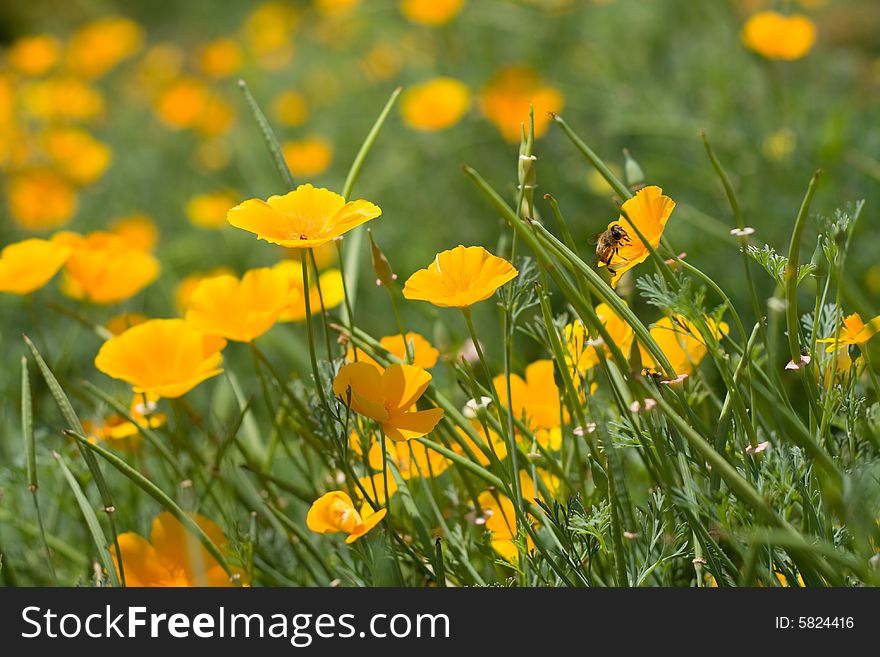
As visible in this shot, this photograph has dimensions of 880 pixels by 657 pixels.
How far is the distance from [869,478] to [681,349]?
0.20 meters

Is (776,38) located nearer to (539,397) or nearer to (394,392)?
(539,397)

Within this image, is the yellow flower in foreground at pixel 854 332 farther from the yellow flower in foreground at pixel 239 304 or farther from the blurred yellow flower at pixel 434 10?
the blurred yellow flower at pixel 434 10

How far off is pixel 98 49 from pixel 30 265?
2437mm

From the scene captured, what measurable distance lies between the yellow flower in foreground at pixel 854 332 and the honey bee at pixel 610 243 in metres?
0.16

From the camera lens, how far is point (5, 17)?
5.06 metres

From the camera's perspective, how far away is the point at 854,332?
62 centimetres

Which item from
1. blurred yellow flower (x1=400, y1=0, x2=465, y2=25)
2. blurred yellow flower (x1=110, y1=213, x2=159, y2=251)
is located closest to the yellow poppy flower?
blurred yellow flower (x1=110, y1=213, x2=159, y2=251)

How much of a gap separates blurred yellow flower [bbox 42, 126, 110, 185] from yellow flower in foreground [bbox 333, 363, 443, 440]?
6.63ft

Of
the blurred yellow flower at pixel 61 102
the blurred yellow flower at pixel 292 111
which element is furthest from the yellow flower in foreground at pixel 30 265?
the blurred yellow flower at pixel 61 102

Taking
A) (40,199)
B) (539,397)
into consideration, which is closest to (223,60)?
(40,199)

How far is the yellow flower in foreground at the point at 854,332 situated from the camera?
2.00 ft

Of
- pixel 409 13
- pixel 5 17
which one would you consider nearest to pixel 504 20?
pixel 409 13

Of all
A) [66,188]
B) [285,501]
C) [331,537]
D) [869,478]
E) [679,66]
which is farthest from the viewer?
[66,188]
